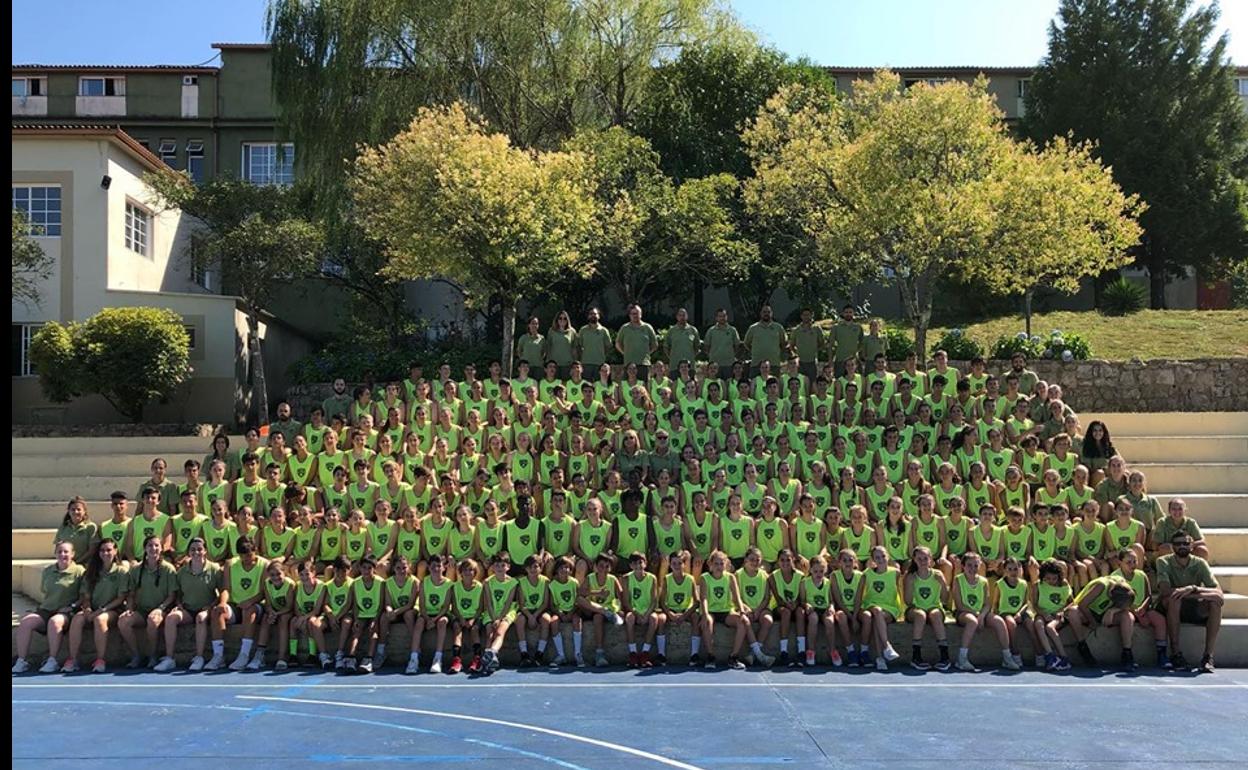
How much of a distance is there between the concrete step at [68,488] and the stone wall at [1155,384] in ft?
43.1

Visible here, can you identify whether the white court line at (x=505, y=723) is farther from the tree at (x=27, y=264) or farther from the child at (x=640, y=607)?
the tree at (x=27, y=264)

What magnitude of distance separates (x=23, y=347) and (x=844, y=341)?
16387 millimetres

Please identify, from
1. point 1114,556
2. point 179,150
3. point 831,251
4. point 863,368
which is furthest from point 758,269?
point 179,150

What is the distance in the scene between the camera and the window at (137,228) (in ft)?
79.4

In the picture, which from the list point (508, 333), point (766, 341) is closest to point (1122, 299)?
point (766, 341)

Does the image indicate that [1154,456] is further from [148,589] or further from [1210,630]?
[148,589]

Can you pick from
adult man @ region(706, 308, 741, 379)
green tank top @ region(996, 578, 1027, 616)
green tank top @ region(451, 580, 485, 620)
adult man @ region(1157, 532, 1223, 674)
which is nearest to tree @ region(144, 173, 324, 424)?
adult man @ region(706, 308, 741, 379)

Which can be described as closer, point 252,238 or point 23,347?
point 23,347

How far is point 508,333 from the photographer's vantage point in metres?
18.9

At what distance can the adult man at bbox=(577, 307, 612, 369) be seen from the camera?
15656 millimetres

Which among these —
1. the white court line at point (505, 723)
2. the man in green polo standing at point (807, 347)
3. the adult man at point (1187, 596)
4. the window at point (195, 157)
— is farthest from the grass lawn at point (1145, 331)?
the window at point (195, 157)

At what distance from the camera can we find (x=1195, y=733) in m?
7.90

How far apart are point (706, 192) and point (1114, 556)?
12.4 m

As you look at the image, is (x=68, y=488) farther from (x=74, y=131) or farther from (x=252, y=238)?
(x=74, y=131)
